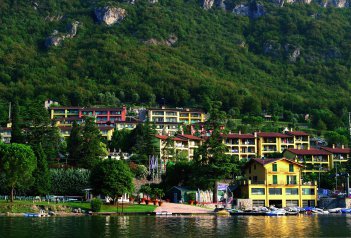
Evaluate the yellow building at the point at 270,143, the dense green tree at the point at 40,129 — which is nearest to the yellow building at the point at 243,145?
the yellow building at the point at 270,143

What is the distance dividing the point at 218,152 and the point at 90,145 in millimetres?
26362

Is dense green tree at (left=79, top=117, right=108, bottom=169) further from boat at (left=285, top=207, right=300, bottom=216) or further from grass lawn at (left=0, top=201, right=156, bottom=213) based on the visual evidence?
boat at (left=285, top=207, right=300, bottom=216)

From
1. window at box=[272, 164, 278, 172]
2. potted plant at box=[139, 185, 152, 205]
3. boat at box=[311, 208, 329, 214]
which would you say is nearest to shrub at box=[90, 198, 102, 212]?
potted plant at box=[139, 185, 152, 205]

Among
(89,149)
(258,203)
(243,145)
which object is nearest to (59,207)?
(89,149)

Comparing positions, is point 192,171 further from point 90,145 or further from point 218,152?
point 90,145

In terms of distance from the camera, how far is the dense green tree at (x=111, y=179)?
103m

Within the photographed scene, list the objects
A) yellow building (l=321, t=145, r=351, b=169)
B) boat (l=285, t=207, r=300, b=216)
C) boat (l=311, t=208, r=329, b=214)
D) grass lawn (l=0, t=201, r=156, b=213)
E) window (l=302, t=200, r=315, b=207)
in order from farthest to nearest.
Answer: yellow building (l=321, t=145, r=351, b=169) < window (l=302, t=200, r=315, b=207) < boat (l=311, t=208, r=329, b=214) < boat (l=285, t=207, r=300, b=216) < grass lawn (l=0, t=201, r=156, b=213)

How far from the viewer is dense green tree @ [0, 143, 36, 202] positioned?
9919 cm

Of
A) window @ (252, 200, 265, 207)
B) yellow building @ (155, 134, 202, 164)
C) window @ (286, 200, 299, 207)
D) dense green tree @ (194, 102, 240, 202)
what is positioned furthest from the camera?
yellow building @ (155, 134, 202, 164)

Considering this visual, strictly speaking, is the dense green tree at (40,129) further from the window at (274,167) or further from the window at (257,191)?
the window at (274,167)

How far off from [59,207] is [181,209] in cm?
1951

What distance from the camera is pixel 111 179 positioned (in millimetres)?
102875

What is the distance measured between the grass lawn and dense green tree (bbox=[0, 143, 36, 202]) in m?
2.81

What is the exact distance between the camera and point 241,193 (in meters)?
124
